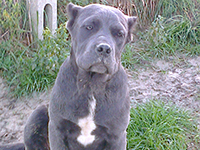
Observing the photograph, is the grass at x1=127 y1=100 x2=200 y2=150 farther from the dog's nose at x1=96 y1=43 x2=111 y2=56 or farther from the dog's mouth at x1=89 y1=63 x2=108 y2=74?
the dog's nose at x1=96 y1=43 x2=111 y2=56

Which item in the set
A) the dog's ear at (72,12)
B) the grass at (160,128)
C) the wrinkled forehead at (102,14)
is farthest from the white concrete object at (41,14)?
the wrinkled forehead at (102,14)

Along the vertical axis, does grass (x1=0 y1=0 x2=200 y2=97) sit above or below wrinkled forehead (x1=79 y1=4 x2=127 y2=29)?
below

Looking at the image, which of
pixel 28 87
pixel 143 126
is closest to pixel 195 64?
pixel 143 126

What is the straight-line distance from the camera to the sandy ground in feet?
12.6

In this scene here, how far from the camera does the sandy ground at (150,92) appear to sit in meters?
3.84

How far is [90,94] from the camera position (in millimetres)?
2408

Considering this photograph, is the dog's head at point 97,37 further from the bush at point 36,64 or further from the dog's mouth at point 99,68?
the bush at point 36,64

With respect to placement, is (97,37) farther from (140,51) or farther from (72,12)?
(140,51)

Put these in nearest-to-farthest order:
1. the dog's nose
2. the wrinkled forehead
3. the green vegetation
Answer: the dog's nose
the wrinkled forehead
the green vegetation

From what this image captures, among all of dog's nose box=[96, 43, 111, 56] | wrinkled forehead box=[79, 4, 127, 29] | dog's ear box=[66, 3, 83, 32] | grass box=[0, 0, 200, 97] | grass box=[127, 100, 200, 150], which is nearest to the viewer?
dog's nose box=[96, 43, 111, 56]

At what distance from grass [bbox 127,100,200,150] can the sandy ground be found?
243 millimetres

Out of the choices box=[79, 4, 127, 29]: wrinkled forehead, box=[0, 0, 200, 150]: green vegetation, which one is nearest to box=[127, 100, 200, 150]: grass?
box=[0, 0, 200, 150]: green vegetation

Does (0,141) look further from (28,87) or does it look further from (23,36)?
(23,36)

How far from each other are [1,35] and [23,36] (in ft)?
1.00
